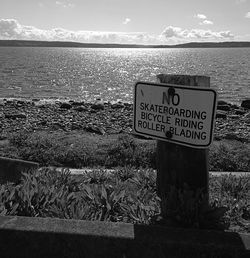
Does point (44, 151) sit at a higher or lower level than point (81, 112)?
higher

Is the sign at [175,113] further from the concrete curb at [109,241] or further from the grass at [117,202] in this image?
the concrete curb at [109,241]

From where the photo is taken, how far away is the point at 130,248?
9.23 ft

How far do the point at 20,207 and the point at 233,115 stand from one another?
18361mm

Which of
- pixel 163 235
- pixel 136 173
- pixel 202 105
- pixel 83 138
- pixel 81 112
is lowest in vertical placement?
pixel 81 112

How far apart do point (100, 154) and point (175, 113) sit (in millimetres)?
4180

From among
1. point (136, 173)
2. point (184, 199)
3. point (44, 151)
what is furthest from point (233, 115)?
point (184, 199)

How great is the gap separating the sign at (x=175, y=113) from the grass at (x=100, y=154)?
319 cm

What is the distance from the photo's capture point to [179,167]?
321 cm

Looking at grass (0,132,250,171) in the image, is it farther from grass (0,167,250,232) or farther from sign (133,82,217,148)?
sign (133,82,217,148)

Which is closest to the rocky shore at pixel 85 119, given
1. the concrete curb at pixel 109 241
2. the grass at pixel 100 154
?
the grass at pixel 100 154

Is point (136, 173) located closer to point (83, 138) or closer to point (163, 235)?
point (163, 235)

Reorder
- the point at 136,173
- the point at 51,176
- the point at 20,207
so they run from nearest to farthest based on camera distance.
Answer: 1. the point at 20,207
2. the point at 51,176
3. the point at 136,173

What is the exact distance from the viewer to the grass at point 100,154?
21.9 feet

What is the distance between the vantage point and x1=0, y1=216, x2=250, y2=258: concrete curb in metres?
2.73
